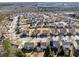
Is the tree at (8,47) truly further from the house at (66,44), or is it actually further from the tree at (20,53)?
the house at (66,44)

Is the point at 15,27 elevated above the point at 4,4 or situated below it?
below

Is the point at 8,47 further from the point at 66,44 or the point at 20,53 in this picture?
the point at 66,44

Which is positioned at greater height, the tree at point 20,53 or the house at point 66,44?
the house at point 66,44

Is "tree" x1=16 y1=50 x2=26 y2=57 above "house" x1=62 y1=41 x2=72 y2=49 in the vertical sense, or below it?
below

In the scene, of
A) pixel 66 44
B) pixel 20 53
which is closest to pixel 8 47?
pixel 20 53

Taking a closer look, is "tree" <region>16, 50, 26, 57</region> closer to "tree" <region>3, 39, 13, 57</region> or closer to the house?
"tree" <region>3, 39, 13, 57</region>

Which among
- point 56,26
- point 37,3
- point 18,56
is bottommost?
point 18,56

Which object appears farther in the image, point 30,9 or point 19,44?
point 30,9

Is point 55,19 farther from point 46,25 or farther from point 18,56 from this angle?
point 18,56

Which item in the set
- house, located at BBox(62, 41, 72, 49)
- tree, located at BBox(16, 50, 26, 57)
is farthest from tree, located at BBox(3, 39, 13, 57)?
house, located at BBox(62, 41, 72, 49)

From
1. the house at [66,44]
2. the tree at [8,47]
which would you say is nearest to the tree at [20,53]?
the tree at [8,47]

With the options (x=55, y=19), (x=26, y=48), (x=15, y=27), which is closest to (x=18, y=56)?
(x=26, y=48)
